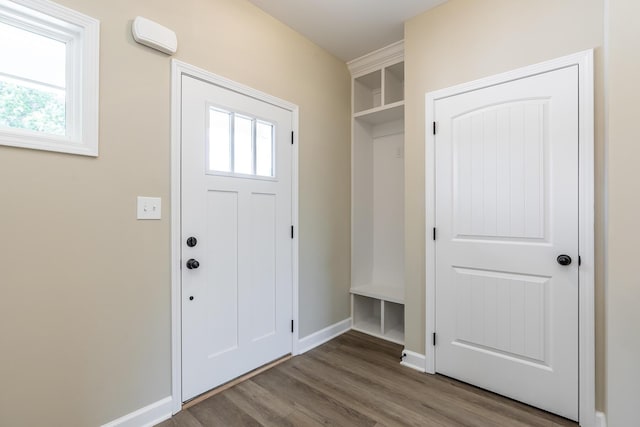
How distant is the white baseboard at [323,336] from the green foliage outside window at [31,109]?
2221 millimetres

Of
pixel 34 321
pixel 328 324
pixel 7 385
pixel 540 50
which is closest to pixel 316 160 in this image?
pixel 328 324

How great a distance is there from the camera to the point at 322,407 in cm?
187

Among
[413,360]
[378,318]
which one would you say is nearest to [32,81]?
[413,360]

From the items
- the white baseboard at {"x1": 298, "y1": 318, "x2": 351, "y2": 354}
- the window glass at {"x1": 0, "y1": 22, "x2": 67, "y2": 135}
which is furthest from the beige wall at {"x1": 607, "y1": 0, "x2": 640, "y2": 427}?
the window glass at {"x1": 0, "y1": 22, "x2": 67, "y2": 135}

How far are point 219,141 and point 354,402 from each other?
6.38ft

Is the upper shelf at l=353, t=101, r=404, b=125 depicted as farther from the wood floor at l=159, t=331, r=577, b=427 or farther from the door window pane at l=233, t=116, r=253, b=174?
the wood floor at l=159, t=331, r=577, b=427

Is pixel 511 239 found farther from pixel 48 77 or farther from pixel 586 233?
pixel 48 77

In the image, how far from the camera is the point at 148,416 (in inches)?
66.5

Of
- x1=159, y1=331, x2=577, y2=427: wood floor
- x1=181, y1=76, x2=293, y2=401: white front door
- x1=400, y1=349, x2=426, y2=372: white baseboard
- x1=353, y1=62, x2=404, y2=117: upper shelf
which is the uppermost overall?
x1=353, y1=62, x2=404, y2=117: upper shelf

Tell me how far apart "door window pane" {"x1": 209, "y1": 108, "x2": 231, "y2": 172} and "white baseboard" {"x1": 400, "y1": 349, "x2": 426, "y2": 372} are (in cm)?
199

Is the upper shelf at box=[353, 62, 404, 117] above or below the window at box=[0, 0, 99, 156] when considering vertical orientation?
above

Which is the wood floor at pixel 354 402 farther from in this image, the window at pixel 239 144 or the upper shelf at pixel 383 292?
the window at pixel 239 144

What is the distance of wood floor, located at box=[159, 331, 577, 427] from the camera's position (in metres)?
1.74

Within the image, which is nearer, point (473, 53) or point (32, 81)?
point (32, 81)
